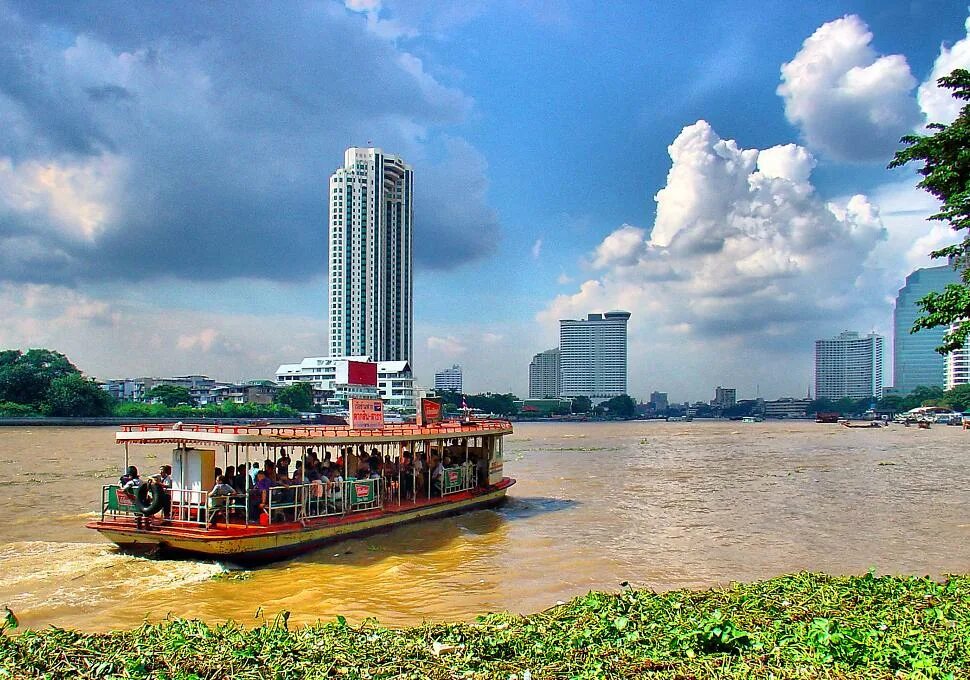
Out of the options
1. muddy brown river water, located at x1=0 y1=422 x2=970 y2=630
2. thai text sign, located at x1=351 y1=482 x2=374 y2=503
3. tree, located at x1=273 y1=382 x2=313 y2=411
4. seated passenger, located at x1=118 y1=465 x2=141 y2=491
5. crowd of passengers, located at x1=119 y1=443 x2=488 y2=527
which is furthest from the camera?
tree, located at x1=273 y1=382 x2=313 y2=411

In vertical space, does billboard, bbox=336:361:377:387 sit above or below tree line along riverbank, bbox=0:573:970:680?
above

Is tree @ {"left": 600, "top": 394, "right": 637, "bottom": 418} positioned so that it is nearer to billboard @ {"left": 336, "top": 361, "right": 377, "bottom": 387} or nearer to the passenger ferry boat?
billboard @ {"left": 336, "top": 361, "right": 377, "bottom": 387}

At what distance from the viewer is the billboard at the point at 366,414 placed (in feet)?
50.3

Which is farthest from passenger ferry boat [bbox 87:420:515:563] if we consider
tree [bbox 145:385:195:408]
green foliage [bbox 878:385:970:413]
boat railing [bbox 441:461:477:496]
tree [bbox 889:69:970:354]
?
green foliage [bbox 878:385:970:413]

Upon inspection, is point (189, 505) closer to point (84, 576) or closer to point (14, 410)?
point (84, 576)

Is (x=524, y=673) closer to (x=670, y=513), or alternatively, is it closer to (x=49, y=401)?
(x=670, y=513)

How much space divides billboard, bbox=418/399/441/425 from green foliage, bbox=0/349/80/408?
197 ft

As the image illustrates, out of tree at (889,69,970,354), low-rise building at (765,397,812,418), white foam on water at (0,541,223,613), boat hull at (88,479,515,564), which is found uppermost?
tree at (889,69,970,354)

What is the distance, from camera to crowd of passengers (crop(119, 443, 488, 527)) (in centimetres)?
1266

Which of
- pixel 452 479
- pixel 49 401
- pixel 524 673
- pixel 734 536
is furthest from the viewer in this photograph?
pixel 49 401

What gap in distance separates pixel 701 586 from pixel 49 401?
66.9m

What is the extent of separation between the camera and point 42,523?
56.4ft

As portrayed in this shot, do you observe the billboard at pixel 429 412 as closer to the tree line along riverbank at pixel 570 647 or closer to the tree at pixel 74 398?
the tree line along riverbank at pixel 570 647

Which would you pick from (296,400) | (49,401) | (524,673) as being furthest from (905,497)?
(296,400)
